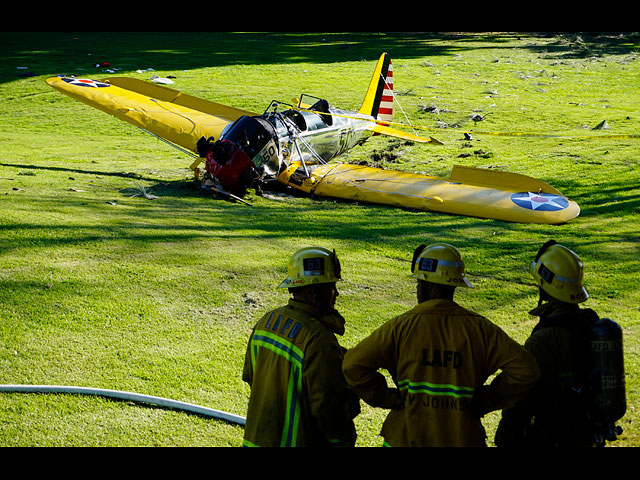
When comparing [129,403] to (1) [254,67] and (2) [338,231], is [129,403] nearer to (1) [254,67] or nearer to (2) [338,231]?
(2) [338,231]

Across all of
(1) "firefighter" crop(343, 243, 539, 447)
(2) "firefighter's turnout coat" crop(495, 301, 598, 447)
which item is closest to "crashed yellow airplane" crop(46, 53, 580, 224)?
(2) "firefighter's turnout coat" crop(495, 301, 598, 447)

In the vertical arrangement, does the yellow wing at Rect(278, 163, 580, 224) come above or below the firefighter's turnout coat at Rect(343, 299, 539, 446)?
above

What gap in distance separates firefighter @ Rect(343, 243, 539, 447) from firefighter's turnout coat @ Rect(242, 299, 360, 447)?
13 cm

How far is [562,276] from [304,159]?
11056 millimetres

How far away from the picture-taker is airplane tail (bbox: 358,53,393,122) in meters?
18.2

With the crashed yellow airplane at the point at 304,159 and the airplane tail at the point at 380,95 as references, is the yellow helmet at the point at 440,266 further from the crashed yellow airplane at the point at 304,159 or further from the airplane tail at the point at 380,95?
the airplane tail at the point at 380,95

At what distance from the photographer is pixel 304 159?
1437 centimetres

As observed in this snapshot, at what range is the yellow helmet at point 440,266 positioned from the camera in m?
3.51

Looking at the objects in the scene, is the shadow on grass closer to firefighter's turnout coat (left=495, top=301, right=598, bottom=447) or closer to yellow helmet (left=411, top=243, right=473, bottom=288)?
yellow helmet (left=411, top=243, right=473, bottom=288)

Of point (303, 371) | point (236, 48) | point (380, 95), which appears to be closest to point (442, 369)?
point (303, 371)

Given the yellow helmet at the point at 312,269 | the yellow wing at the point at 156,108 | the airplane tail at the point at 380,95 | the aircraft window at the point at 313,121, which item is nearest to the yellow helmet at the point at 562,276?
the yellow helmet at the point at 312,269

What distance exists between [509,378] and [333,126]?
41.3 feet

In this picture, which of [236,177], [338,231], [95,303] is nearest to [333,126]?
[236,177]

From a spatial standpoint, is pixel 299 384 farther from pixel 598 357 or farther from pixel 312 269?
pixel 598 357
